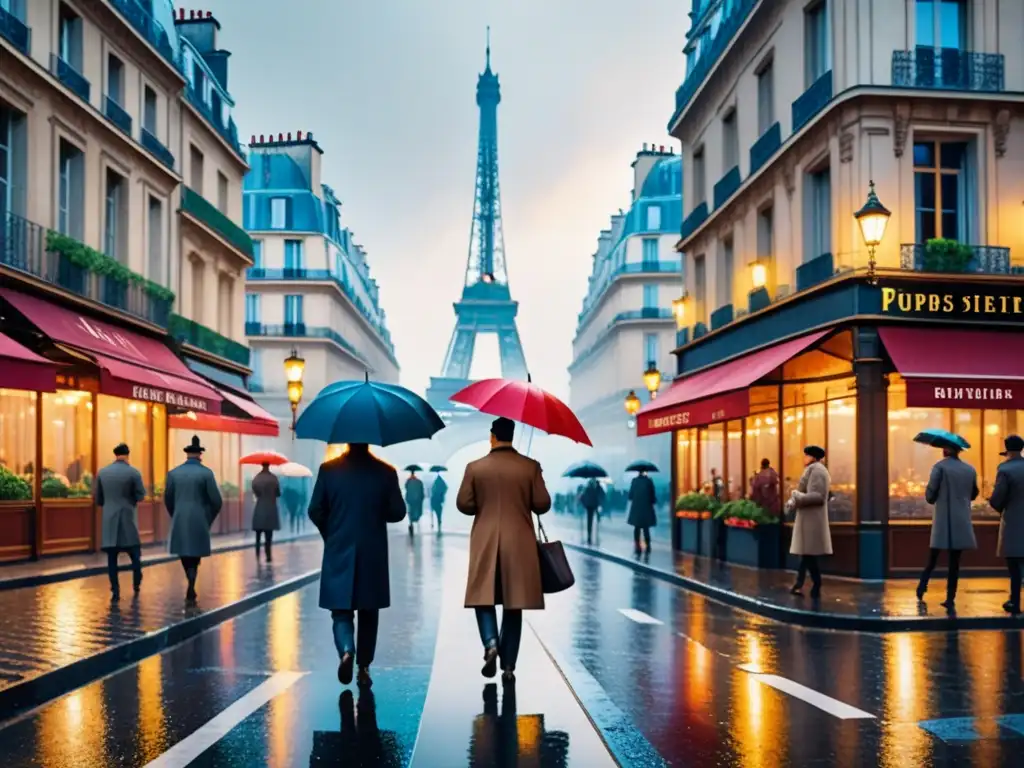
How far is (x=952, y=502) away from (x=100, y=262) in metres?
14.9

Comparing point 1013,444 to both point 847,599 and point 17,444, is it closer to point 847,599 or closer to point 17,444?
point 847,599

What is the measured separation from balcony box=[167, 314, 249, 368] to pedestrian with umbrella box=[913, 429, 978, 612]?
1746 cm

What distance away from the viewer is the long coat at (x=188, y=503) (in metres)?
12.7

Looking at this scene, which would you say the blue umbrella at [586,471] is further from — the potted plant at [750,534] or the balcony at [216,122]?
the balcony at [216,122]

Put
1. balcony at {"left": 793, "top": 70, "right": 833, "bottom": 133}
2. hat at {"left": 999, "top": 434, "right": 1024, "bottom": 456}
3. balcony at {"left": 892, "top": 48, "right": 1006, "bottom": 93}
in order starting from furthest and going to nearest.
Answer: balcony at {"left": 793, "top": 70, "right": 833, "bottom": 133}, balcony at {"left": 892, "top": 48, "right": 1006, "bottom": 93}, hat at {"left": 999, "top": 434, "right": 1024, "bottom": 456}

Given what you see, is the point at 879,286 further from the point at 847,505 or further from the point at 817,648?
the point at 817,648

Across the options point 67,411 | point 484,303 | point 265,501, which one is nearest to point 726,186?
point 265,501

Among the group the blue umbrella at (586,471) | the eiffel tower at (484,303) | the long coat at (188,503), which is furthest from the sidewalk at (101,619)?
the eiffel tower at (484,303)

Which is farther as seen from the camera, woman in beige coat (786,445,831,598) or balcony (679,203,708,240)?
balcony (679,203,708,240)

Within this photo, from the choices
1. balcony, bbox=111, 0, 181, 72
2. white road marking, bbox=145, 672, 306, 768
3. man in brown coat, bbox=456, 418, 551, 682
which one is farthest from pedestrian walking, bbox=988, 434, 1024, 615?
balcony, bbox=111, 0, 181, 72

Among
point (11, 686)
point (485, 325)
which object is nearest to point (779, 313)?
point (11, 686)

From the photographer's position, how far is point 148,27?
80.6ft

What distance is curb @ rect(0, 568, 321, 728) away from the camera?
287 inches

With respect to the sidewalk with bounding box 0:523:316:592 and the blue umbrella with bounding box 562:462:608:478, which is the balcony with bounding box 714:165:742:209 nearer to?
the blue umbrella with bounding box 562:462:608:478
